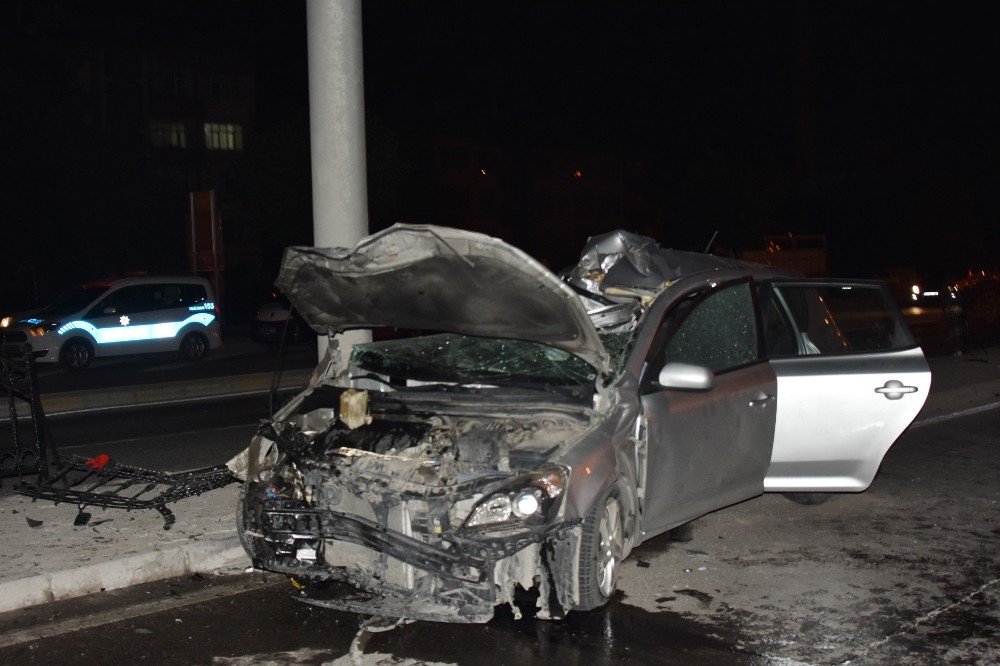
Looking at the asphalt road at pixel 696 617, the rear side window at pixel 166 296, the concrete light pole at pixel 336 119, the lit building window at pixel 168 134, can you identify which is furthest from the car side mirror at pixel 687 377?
the lit building window at pixel 168 134

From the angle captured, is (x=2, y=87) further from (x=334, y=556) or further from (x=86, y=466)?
(x=334, y=556)

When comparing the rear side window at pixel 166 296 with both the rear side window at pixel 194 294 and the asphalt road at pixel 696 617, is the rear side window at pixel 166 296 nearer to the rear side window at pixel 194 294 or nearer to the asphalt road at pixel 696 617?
the rear side window at pixel 194 294

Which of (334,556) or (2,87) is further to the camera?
(2,87)

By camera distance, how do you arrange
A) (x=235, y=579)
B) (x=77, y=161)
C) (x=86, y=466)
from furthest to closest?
(x=77, y=161) < (x=86, y=466) < (x=235, y=579)

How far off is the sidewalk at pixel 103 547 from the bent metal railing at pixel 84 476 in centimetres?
10

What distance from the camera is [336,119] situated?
778 centimetres

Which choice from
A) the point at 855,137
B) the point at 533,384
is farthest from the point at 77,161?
Result: the point at 855,137

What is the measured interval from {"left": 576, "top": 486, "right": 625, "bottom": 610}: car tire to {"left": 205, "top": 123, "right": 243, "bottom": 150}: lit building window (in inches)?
2276

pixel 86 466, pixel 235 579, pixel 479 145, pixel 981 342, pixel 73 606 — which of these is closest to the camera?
pixel 73 606

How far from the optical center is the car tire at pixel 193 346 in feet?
72.1

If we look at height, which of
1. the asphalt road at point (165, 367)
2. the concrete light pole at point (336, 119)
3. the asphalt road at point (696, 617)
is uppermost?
the concrete light pole at point (336, 119)

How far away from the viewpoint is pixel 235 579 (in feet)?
19.5

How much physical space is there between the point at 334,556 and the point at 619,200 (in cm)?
6127

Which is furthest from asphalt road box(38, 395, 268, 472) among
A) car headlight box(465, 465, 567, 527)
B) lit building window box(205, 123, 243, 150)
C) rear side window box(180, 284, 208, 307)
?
lit building window box(205, 123, 243, 150)
